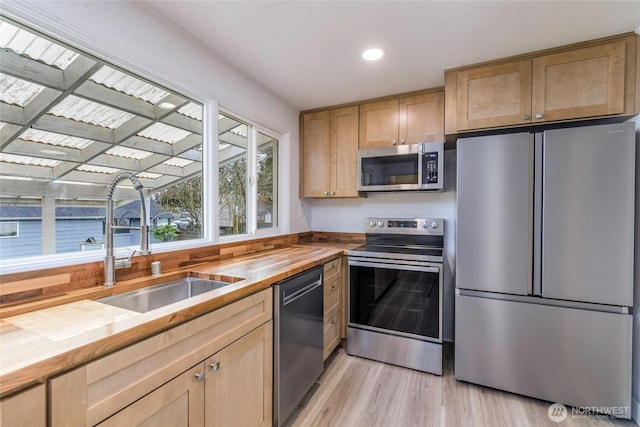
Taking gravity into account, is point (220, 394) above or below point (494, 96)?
below

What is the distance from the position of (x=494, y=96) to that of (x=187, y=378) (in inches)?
96.7

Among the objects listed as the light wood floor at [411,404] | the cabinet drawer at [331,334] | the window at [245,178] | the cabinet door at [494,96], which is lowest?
the light wood floor at [411,404]

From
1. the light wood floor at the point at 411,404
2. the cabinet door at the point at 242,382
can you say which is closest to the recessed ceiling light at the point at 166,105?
the cabinet door at the point at 242,382

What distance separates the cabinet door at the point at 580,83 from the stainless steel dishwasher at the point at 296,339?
1922 mm

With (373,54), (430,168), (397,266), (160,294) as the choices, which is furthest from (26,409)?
(430,168)

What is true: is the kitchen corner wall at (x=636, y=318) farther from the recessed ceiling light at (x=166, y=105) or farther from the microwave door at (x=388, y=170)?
the recessed ceiling light at (x=166, y=105)

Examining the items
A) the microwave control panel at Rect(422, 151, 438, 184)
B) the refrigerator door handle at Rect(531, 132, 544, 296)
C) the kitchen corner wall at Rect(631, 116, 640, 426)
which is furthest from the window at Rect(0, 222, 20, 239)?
the kitchen corner wall at Rect(631, 116, 640, 426)

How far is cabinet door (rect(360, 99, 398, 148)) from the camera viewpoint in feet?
8.70

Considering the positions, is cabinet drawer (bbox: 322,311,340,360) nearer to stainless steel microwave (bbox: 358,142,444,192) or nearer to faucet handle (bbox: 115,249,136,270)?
stainless steel microwave (bbox: 358,142,444,192)

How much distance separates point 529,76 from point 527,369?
1.96m

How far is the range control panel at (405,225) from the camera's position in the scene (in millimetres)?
2672

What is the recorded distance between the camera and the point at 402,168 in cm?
260

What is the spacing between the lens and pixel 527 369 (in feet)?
6.10

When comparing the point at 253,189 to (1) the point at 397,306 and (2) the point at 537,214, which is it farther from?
(2) the point at 537,214
